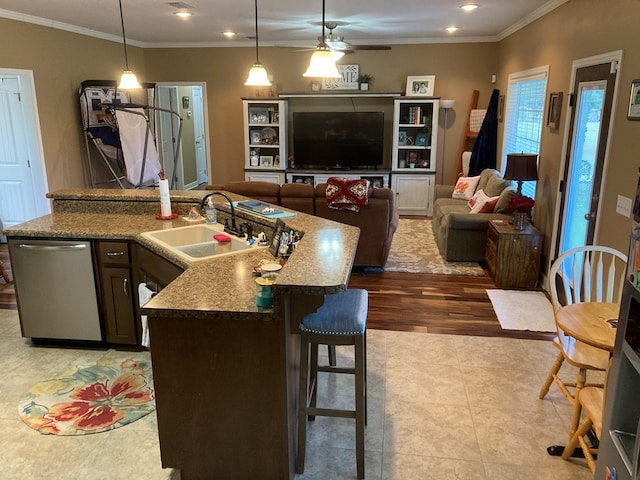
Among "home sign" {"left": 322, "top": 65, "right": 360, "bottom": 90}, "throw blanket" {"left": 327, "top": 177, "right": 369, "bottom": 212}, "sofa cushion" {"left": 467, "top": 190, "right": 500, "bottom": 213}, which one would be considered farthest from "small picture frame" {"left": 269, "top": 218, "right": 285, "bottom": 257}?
"home sign" {"left": 322, "top": 65, "right": 360, "bottom": 90}

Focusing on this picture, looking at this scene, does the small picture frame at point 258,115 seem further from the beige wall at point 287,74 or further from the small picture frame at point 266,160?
the small picture frame at point 266,160

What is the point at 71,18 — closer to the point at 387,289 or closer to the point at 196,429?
the point at 387,289

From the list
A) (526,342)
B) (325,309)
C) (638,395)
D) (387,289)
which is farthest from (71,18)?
(638,395)

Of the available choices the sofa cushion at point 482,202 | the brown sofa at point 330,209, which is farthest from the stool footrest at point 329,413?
the sofa cushion at point 482,202

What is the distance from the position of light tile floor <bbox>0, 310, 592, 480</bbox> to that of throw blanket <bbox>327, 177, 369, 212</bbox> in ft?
5.57

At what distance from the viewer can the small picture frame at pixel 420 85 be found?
7.42 meters

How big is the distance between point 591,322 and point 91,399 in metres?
2.71

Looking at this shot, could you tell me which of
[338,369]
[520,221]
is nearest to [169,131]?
[520,221]

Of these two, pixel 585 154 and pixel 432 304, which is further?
pixel 432 304

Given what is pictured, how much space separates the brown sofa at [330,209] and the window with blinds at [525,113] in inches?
67.9

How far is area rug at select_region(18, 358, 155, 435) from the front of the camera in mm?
2678

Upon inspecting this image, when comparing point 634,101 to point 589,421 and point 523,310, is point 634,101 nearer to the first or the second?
point 523,310

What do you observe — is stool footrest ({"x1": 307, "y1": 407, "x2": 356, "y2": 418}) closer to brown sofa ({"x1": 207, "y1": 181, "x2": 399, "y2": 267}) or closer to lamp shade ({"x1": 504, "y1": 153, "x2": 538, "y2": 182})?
brown sofa ({"x1": 207, "y1": 181, "x2": 399, "y2": 267})

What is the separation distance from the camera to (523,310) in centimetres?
Result: 418
